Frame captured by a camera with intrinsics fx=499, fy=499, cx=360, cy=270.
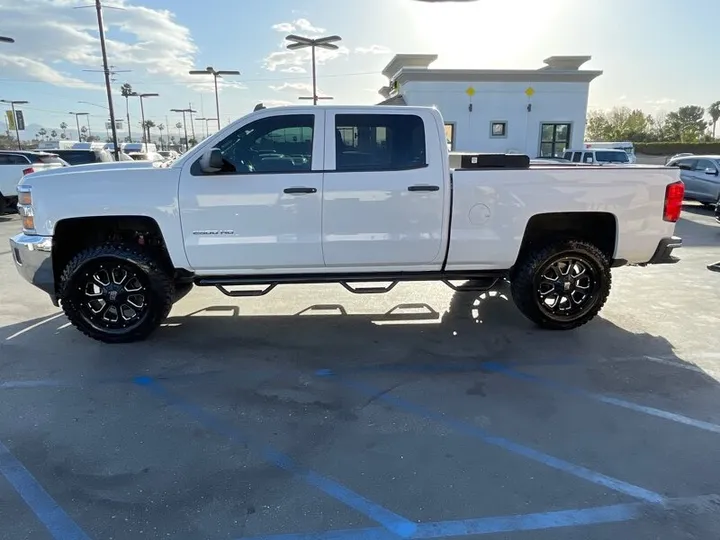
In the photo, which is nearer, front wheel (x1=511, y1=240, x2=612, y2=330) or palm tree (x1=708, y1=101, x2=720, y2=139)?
front wheel (x1=511, y1=240, x2=612, y2=330)

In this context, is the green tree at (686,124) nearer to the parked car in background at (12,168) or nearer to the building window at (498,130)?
the building window at (498,130)

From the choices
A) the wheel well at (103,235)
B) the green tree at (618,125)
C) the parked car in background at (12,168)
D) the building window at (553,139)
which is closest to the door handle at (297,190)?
the wheel well at (103,235)

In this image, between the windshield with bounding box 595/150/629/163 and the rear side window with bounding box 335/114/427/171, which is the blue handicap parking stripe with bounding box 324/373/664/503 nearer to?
the rear side window with bounding box 335/114/427/171

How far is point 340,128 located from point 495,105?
20.1 m

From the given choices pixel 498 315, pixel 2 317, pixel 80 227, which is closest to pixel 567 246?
pixel 498 315

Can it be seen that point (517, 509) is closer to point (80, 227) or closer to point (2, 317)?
point (80, 227)

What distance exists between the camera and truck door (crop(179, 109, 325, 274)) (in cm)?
443

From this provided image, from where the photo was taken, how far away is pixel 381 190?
4508mm

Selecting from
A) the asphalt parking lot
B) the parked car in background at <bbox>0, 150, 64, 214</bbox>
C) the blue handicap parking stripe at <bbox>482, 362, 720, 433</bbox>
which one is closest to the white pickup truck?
the asphalt parking lot

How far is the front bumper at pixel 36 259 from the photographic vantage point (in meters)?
4.46

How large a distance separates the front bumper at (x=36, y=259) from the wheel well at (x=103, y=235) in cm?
8

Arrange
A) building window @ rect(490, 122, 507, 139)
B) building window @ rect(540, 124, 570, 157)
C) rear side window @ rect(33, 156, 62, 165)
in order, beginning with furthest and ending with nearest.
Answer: building window @ rect(540, 124, 570, 157) → building window @ rect(490, 122, 507, 139) → rear side window @ rect(33, 156, 62, 165)

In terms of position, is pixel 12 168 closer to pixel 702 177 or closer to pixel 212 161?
pixel 212 161

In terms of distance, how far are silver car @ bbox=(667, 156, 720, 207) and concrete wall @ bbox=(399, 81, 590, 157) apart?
27.0 feet
